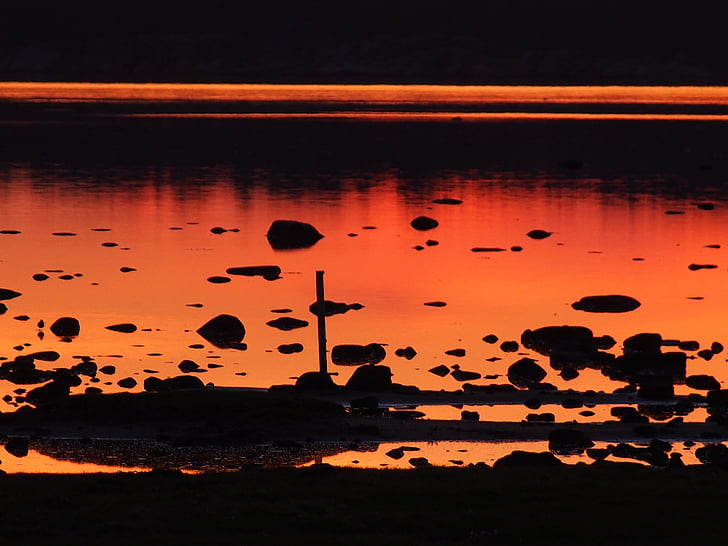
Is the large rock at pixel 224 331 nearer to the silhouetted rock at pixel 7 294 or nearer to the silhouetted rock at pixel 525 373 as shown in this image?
the silhouetted rock at pixel 525 373

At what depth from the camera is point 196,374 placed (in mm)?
43188

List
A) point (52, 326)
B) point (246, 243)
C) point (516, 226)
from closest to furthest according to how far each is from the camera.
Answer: point (52, 326), point (246, 243), point (516, 226)

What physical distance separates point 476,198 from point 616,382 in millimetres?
72184

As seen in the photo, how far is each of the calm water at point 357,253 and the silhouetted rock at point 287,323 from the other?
601 millimetres

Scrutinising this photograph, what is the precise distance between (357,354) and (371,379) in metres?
5.80

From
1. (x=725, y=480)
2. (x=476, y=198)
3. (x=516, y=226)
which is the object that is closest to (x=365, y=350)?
(x=725, y=480)

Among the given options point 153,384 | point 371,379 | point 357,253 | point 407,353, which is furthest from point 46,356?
point 357,253

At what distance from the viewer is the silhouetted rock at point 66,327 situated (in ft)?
162

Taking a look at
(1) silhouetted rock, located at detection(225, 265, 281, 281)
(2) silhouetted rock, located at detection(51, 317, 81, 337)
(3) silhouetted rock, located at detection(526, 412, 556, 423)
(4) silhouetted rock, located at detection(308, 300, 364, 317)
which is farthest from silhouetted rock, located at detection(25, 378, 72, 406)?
(1) silhouetted rock, located at detection(225, 265, 281, 281)

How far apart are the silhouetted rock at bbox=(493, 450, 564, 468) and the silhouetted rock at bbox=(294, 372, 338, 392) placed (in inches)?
→ 406

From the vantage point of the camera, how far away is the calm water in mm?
48062

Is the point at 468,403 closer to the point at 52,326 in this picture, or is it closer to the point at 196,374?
the point at 196,374

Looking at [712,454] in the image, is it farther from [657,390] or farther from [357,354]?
[357,354]

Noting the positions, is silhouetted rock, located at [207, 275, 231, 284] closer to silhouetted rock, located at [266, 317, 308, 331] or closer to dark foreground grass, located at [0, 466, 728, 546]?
silhouetted rock, located at [266, 317, 308, 331]
